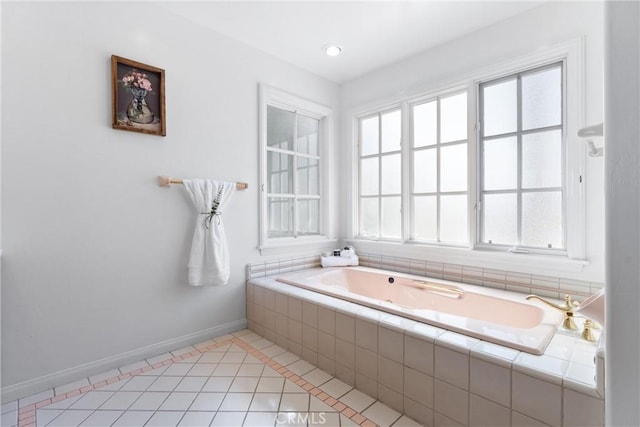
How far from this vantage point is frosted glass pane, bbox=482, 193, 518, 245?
2.23 meters

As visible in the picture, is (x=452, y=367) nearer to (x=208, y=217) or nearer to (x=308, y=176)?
(x=208, y=217)

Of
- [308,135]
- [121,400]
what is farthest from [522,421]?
[308,135]

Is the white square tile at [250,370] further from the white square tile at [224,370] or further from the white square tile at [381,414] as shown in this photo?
the white square tile at [381,414]

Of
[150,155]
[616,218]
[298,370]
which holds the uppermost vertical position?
[150,155]

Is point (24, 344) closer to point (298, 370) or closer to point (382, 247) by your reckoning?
point (298, 370)

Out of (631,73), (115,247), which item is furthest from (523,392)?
(115,247)

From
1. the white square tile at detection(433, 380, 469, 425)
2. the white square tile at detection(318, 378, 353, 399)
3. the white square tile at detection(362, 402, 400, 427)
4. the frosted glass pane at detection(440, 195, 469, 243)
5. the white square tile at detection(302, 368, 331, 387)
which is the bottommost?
the white square tile at detection(362, 402, 400, 427)

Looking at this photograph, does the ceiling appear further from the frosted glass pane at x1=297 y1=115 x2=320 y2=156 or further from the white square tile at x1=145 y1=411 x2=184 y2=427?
the white square tile at x1=145 y1=411 x2=184 y2=427

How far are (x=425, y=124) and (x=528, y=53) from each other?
864 mm

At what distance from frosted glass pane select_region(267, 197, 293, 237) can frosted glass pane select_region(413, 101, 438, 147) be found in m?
1.36

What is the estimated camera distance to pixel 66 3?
1.74 meters

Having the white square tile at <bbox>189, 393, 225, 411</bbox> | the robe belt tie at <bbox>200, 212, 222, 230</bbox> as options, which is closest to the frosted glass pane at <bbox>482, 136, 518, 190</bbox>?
the robe belt tie at <bbox>200, 212, 222, 230</bbox>

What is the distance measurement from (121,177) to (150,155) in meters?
0.24

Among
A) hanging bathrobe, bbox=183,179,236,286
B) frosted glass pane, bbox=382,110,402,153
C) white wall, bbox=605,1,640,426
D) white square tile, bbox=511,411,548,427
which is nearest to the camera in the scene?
white wall, bbox=605,1,640,426
